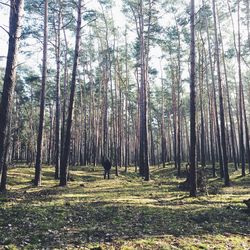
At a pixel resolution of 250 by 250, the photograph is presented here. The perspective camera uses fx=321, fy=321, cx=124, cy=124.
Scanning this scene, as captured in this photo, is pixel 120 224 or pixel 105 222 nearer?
pixel 120 224

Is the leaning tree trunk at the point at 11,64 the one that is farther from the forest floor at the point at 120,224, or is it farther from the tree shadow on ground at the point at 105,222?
the forest floor at the point at 120,224

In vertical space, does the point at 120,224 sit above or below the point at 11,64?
below

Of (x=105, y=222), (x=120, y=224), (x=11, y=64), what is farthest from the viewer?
A: (x=105, y=222)

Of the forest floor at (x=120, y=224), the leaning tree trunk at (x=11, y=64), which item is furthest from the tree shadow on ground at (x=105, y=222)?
the leaning tree trunk at (x=11, y=64)

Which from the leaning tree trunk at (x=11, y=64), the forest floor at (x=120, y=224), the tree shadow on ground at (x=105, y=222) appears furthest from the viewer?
the leaning tree trunk at (x=11, y=64)

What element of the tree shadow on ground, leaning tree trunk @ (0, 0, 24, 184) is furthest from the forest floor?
leaning tree trunk @ (0, 0, 24, 184)

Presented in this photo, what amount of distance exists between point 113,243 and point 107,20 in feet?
98.3

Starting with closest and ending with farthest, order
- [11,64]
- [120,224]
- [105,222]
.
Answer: [11,64], [120,224], [105,222]

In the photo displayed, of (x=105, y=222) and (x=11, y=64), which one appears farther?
(x=105, y=222)

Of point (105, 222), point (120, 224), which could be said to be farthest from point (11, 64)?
point (120, 224)

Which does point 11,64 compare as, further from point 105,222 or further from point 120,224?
point 120,224

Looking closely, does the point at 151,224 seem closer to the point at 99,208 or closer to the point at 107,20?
the point at 99,208

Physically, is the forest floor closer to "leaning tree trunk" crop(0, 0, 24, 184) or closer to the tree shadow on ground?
the tree shadow on ground

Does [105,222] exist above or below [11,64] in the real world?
below
